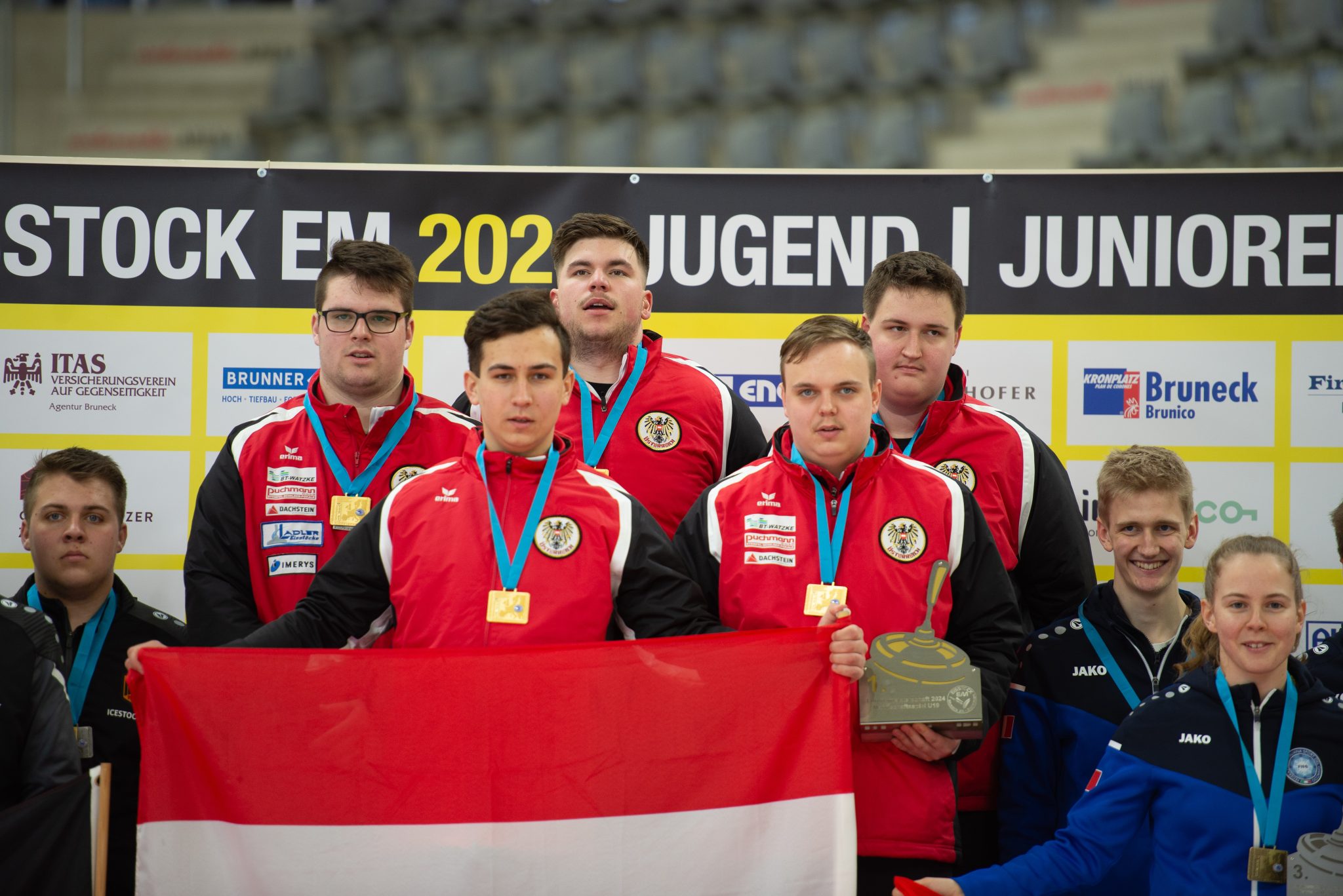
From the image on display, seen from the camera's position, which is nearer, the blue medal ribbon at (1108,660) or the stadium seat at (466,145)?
the blue medal ribbon at (1108,660)

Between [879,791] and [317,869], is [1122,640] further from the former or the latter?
[317,869]

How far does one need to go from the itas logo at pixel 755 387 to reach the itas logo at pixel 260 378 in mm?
1686

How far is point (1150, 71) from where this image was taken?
1150cm

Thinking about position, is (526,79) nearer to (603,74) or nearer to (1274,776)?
(603,74)

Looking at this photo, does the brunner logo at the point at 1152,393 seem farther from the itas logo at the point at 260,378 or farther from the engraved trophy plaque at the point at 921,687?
the itas logo at the point at 260,378

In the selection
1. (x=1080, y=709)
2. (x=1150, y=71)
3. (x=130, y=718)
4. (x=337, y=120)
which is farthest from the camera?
(x=337, y=120)

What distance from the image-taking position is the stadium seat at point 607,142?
1169 centimetres

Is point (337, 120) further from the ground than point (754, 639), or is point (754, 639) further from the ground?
point (337, 120)

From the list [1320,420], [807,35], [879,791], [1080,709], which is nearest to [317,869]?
[879,791]

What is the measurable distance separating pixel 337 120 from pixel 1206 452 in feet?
32.0

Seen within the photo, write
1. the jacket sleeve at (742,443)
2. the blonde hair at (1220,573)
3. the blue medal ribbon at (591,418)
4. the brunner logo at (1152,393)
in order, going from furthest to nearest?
the brunner logo at (1152,393) → the jacket sleeve at (742,443) → the blue medal ribbon at (591,418) → the blonde hair at (1220,573)

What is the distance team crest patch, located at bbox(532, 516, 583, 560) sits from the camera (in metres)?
3.11

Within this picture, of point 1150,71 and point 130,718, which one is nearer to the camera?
point 130,718

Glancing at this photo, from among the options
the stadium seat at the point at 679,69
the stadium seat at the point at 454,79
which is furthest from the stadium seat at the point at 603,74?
the stadium seat at the point at 454,79
